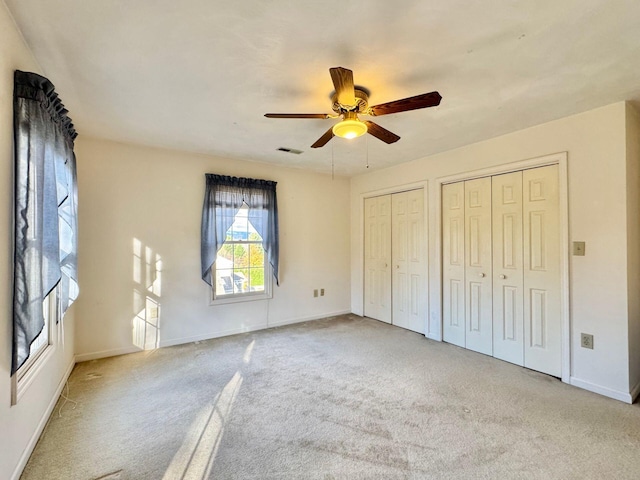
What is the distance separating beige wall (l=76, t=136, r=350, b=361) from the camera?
10.7ft


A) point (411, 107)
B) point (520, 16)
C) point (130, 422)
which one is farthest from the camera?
point (130, 422)

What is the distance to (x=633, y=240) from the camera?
8.18 feet

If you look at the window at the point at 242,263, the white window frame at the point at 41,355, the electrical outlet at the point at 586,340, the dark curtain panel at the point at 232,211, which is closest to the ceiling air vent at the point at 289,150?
the dark curtain panel at the point at 232,211

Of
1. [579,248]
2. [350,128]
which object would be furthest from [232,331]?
[579,248]

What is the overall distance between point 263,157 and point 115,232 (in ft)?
6.51

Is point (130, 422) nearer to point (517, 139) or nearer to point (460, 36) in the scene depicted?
point (460, 36)

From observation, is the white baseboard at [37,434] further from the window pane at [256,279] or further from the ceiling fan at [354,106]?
the ceiling fan at [354,106]

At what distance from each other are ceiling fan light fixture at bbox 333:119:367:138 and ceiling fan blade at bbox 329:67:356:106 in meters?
0.18

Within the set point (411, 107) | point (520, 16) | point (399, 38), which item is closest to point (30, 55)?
point (399, 38)

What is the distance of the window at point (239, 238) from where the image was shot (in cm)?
387

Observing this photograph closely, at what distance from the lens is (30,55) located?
181 cm

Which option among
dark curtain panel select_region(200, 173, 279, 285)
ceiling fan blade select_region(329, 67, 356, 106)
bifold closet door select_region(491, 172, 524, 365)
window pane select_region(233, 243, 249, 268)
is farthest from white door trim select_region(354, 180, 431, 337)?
ceiling fan blade select_region(329, 67, 356, 106)

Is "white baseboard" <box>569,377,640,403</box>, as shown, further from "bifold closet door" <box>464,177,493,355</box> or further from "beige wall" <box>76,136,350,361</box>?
"beige wall" <box>76,136,350,361</box>

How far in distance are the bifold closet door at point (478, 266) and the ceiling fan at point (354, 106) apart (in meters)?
1.67
